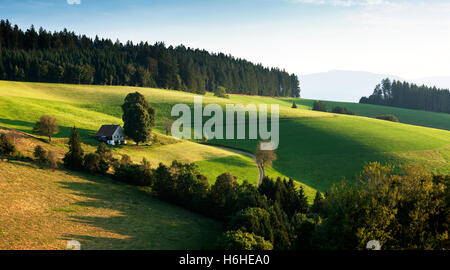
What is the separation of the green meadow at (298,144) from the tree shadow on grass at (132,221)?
623 inches

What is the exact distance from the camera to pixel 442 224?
885 inches

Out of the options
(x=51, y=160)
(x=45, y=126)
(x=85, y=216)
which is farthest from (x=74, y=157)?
(x=85, y=216)

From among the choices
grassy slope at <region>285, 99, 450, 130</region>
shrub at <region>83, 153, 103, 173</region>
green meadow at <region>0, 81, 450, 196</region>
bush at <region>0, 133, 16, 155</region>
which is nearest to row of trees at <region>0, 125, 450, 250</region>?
green meadow at <region>0, 81, 450, 196</region>

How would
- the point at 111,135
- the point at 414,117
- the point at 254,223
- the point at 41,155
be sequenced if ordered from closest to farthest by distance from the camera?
the point at 254,223 < the point at 41,155 < the point at 111,135 < the point at 414,117

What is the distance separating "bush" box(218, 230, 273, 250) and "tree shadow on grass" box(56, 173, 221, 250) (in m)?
3.39

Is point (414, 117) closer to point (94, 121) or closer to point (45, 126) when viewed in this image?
point (94, 121)

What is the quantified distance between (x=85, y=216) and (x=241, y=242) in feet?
57.9

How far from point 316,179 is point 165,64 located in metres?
137

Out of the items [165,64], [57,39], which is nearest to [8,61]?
[57,39]

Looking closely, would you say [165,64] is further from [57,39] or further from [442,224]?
[442,224]

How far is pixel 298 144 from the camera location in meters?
80.1

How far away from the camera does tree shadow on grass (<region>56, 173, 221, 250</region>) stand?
90.0 feet

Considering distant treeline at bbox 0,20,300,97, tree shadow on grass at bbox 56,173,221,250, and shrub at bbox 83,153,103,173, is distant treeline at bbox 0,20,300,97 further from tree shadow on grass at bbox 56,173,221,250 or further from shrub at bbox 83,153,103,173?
tree shadow on grass at bbox 56,173,221,250
